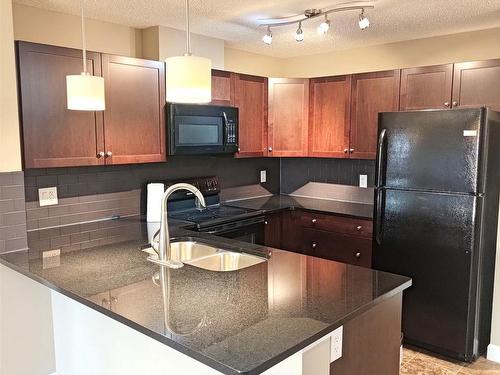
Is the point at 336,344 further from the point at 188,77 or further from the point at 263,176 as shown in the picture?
the point at 263,176

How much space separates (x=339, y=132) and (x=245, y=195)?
1.15 meters

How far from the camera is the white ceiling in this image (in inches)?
109

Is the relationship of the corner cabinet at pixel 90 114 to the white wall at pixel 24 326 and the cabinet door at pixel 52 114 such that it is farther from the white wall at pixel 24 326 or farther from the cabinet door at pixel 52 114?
the white wall at pixel 24 326

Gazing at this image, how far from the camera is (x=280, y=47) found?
13.6ft

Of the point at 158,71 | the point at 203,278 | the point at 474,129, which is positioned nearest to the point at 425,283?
the point at 474,129

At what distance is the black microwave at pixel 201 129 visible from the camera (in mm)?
3295

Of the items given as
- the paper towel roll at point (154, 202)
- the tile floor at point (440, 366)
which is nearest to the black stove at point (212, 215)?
the paper towel roll at point (154, 202)

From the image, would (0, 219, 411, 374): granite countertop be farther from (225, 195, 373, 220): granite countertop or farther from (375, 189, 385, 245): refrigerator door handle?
(225, 195, 373, 220): granite countertop

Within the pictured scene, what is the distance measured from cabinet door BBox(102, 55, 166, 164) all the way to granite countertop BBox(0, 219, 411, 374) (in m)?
0.88

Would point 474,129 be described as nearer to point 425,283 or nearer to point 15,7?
point 425,283

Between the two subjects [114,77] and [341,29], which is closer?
[114,77]

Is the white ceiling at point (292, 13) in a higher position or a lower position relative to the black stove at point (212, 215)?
higher

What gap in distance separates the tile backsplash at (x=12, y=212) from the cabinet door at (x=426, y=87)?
9.39ft

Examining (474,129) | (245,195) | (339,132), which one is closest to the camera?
(474,129)
